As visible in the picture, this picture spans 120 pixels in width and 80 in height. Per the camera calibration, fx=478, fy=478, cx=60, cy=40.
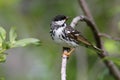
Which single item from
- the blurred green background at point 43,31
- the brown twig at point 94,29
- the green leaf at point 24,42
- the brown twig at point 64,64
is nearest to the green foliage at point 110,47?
the blurred green background at point 43,31

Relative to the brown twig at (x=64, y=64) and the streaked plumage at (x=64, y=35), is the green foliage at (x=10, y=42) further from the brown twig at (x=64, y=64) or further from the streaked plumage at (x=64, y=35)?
the streaked plumage at (x=64, y=35)

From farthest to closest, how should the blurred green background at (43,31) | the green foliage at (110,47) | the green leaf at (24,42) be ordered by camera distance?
1. the blurred green background at (43,31)
2. the green foliage at (110,47)
3. the green leaf at (24,42)

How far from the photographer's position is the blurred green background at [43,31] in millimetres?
6797

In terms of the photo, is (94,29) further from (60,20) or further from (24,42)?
(24,42)

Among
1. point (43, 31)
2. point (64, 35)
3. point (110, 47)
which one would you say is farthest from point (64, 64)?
point (43, 31)

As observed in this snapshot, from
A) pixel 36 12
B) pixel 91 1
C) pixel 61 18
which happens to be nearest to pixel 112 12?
pixel 91 1

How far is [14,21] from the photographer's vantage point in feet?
25.1

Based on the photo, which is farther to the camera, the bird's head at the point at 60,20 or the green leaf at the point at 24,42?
the bird's head at the point at 60,20

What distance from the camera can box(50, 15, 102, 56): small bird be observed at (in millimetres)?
4324

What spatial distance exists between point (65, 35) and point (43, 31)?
11.7 feet

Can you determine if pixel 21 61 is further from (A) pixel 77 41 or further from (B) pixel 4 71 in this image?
(A) pixel 77 41

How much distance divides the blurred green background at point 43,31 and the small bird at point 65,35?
1995 millimetres

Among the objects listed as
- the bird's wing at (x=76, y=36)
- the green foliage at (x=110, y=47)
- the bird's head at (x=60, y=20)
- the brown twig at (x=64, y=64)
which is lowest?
the brown twig at (x=64, y=64)

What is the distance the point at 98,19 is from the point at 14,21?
1361mm
